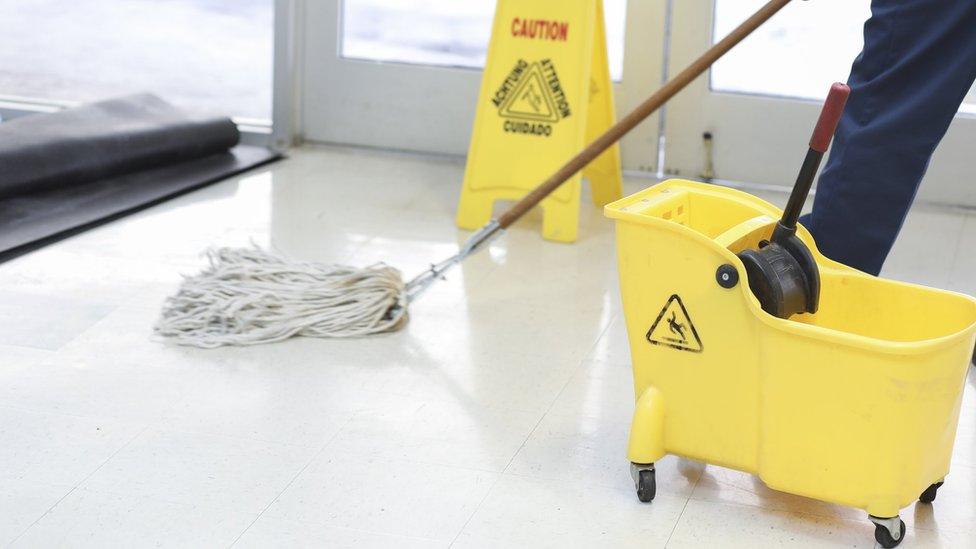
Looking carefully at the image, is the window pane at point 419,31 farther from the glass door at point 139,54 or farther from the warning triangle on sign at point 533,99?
the warning triangle on sign at point 533,99

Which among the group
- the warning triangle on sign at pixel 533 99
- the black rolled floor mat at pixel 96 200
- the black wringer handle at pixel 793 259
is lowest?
the black rolled floor mat at pixel 96 200

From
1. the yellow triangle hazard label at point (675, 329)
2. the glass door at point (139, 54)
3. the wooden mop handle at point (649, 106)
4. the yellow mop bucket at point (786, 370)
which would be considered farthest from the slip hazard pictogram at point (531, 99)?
the yellow triangle hazard label at point (675, 329)

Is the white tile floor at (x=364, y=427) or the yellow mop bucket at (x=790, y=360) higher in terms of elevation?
the yellow mop bucket at (x=790, y=360)

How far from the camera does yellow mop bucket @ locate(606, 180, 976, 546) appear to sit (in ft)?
4.72

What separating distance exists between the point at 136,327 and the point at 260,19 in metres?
3.31

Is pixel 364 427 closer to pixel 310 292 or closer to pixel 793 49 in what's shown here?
pixel 310 292

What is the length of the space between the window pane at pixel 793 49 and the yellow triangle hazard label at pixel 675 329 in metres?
1.75

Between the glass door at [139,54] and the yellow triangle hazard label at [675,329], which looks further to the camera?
the glass door at [139,54]

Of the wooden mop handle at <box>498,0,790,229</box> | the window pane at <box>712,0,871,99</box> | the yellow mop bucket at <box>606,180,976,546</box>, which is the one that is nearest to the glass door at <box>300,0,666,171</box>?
the window pane at <box>712,0,871,99</box>

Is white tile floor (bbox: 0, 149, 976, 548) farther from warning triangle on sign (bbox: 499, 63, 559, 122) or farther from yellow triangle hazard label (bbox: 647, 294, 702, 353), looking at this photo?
warning triangle on sign (bbox: 499, 63, 559, 122)

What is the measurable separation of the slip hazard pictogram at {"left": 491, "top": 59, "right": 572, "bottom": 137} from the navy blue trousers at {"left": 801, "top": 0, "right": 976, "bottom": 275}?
99cm

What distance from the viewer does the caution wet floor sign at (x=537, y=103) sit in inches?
108

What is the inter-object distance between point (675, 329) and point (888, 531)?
0.36 m

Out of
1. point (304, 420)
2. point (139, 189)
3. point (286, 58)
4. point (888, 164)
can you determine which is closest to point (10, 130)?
point (139, 189)
